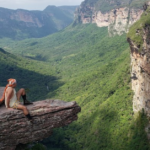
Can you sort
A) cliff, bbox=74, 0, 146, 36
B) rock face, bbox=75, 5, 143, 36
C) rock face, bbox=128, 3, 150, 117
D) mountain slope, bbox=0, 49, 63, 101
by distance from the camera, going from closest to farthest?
rock face, bbox=128, 3, 150, 117 → mountain slope, bbox=0, 49, 63, 101 → rock face, bbox=75, 5, 143, 36 → cliff, bbox=74, 0, 146, 36

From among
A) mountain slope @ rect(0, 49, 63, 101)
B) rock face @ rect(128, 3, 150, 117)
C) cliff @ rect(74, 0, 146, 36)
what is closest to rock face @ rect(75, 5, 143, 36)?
cliff @ rect(74, 0, 146, 36)

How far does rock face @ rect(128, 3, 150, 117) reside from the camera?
27.7m

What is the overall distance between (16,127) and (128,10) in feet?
300

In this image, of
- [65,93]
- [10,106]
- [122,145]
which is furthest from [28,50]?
[10,106]

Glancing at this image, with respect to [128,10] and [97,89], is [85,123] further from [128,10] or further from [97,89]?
[128,10]

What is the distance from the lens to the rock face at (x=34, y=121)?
873cm

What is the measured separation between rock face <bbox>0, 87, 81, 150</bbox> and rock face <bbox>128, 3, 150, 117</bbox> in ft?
66.4

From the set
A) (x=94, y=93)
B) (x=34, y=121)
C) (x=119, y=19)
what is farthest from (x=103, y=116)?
(x=119, y=19)

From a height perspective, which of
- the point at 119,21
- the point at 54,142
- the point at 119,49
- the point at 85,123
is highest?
the point at 119,21

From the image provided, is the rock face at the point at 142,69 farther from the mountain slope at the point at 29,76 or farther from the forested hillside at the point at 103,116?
the mountain slope at the point at 29,76

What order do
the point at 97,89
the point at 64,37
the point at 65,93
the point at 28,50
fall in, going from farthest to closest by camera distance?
1. the point at 64,37
2. the point at 28,50
3. the point at 65,93
4. the point at 97,89

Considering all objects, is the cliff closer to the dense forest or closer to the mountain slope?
the dense forest

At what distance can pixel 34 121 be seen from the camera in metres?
8.98

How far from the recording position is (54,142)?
42.6 metres
